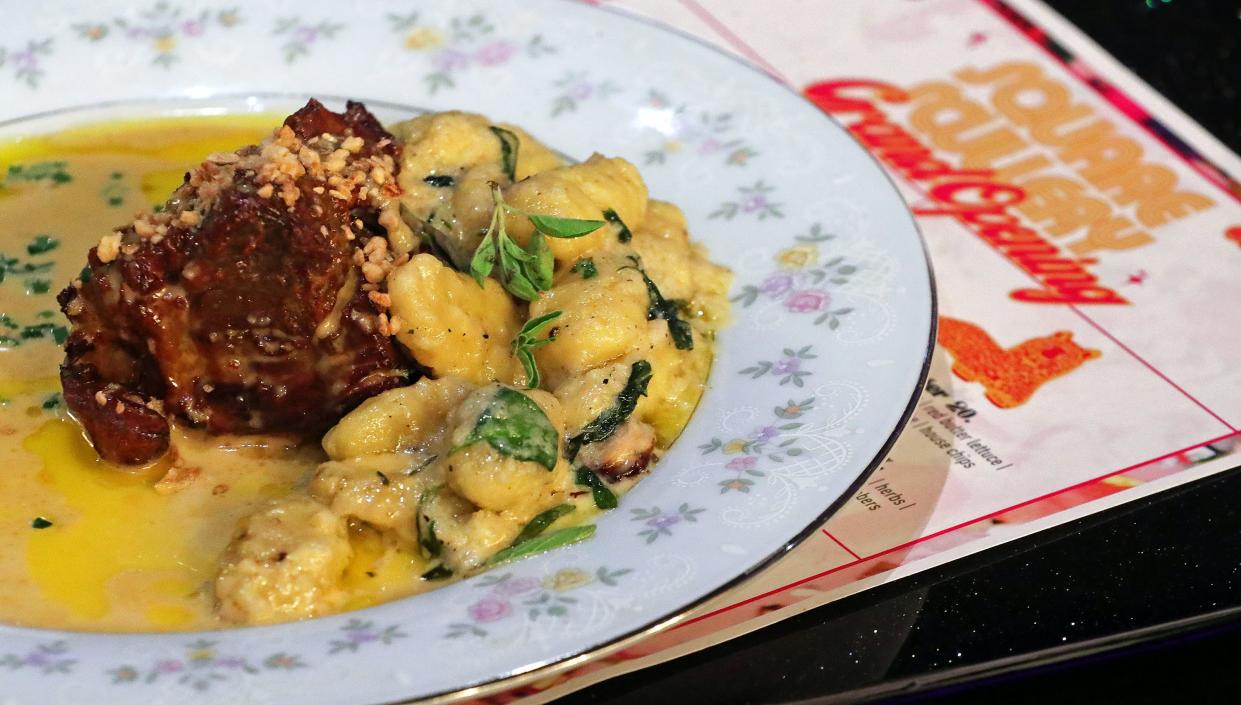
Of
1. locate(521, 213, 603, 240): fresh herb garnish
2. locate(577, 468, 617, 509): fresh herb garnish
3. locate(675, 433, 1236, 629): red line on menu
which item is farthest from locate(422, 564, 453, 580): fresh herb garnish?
locate(521, 213, 603, 240): fresh herb garnish

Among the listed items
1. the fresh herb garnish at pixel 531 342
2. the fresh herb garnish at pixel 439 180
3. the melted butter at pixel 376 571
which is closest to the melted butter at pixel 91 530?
the melted butter at pixel 376 571

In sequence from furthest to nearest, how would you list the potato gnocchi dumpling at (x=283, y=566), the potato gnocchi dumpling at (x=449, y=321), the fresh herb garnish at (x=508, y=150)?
the fresh herb garnish at (x=508, y=150), the potato gnocchi dumpling at (x=449, y=321), the potato gnocchi dumpling at (x=283, y=566)

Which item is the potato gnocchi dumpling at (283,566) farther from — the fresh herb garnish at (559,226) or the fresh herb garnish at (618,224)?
the fresh herb garnish at (618,224)

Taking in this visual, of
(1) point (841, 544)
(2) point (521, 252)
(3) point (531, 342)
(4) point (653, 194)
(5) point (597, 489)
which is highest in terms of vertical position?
(2) point (521, 252)

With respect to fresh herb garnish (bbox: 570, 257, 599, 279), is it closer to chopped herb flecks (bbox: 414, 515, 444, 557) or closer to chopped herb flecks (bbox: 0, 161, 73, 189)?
chopped herb flecks (bbox: 414, 515, 444, 557)

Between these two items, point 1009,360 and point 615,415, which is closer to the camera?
point 615,415

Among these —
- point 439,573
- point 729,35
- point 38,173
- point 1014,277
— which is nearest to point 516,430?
point 439,573

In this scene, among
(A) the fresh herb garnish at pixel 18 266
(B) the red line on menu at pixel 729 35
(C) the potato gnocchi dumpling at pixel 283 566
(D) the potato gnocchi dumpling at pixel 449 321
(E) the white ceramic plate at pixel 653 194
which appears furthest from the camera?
(B) the red line on menu at pixel 729 35

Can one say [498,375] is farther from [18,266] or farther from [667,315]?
[18,266]
